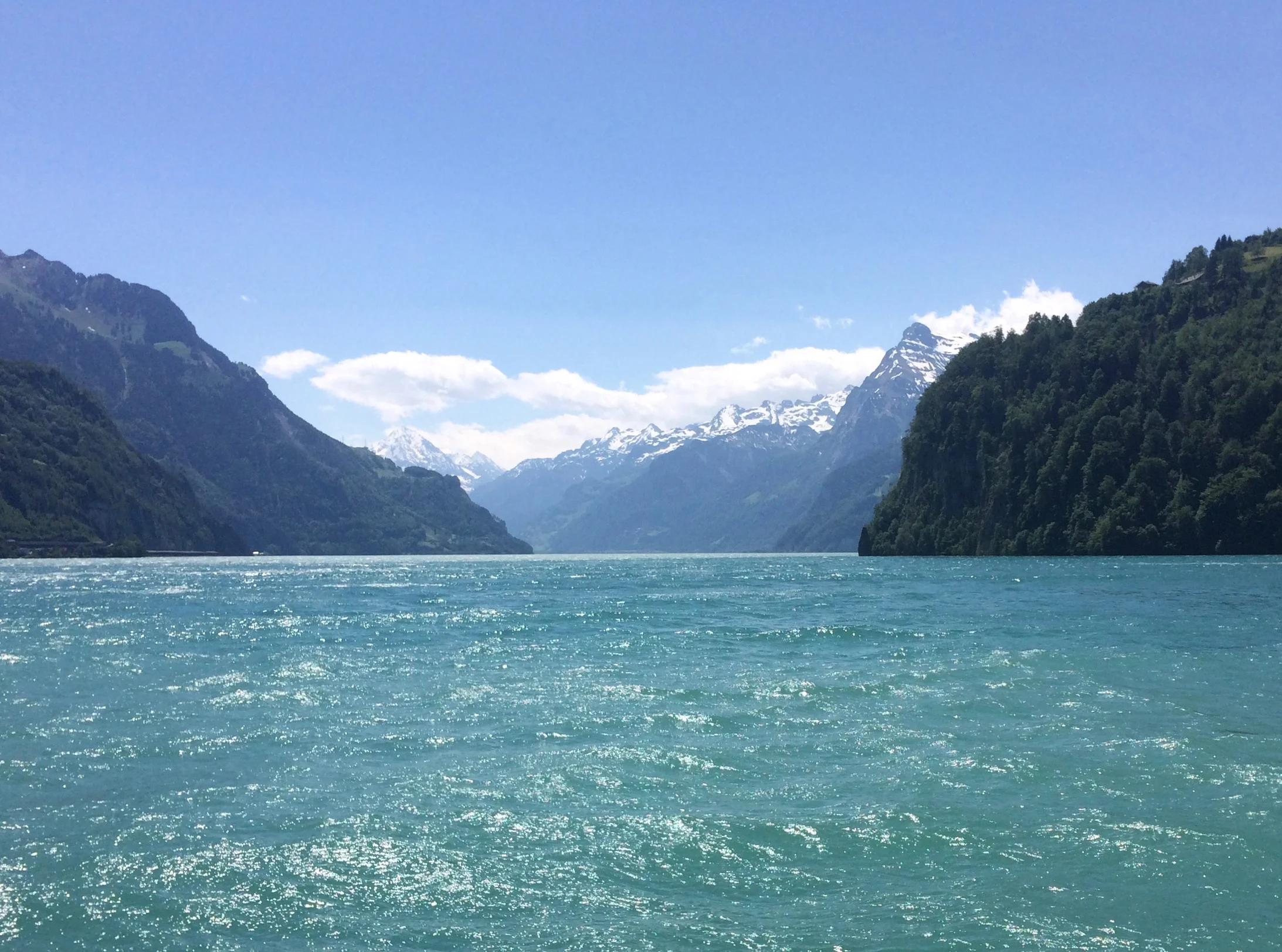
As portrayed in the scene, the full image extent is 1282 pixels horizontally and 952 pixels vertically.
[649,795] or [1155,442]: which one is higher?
[1155,442]

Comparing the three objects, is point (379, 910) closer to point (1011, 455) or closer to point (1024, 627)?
point (1024, 627)

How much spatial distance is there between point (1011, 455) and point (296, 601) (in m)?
149

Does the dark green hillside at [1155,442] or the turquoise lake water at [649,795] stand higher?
the dark green hillside at [1155,442]

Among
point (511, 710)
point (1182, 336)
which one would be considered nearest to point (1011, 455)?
point (1182, 336)

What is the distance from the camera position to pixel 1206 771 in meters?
21.3

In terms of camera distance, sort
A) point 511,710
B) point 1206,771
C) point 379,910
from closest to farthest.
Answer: point 379,910 → point 1206,771 → point 511,710

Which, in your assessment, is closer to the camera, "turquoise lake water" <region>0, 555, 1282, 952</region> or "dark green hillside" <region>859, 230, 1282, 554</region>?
"turquoise lake water" <region>0, 555, 1282, 952</region>

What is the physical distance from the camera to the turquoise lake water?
559 inches

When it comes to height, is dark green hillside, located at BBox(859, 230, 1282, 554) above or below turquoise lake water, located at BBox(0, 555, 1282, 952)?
above

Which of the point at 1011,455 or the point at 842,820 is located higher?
the point at 1011,455

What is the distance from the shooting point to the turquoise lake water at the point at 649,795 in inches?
559

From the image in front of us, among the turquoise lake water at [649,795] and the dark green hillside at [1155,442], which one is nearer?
the turquoise lake water at [649,795]

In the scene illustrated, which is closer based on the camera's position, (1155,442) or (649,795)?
(649,795)

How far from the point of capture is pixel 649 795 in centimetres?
2027
